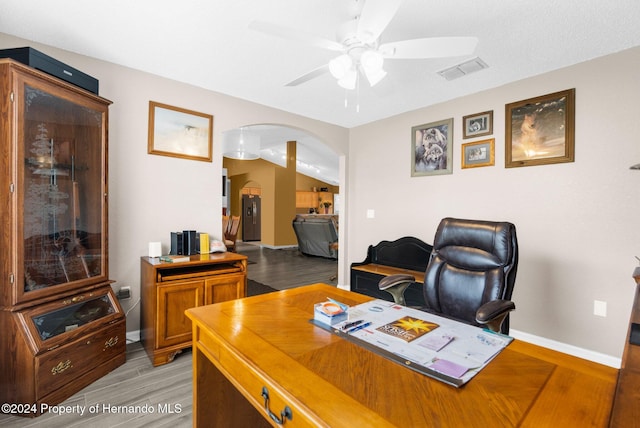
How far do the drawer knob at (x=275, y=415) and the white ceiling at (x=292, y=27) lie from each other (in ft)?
6.67

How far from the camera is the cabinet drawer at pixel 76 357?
1771 millimetres

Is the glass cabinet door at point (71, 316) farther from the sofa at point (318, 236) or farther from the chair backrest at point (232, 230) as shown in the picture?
the sofa at point (318, 236)

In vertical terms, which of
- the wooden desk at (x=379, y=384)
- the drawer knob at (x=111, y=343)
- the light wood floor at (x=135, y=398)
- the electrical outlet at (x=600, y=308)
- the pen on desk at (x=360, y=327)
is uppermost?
the pen on desk at (x=360, y=327)

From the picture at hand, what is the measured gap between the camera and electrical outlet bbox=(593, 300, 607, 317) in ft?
7.93

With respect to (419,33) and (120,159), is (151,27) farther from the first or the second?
(419,33)

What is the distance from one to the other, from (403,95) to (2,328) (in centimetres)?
377

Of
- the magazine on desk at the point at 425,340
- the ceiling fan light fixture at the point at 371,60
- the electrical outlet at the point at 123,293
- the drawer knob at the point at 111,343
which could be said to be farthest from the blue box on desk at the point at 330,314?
the electrical outlet at the point at 123,293

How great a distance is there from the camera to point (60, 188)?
6.84 feet

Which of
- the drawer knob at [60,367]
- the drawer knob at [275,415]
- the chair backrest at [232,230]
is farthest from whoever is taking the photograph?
the chair backrest at [232,230]

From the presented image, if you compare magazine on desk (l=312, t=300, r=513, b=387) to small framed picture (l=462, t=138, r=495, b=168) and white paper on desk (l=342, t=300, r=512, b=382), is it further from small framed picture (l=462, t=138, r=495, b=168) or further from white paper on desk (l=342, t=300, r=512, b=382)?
small framed picture (l=462, t=138, r=495, b=168)

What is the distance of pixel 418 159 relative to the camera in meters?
3.67

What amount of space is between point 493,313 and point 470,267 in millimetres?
473

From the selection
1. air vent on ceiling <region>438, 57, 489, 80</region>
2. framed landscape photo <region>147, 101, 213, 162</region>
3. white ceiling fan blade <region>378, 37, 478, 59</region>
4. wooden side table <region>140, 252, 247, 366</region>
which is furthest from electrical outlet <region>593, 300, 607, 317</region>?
framed landscape photo <region>147, 101, 213, 162</region>

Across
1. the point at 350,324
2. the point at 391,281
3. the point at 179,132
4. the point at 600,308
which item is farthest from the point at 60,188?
the point at 600,308
